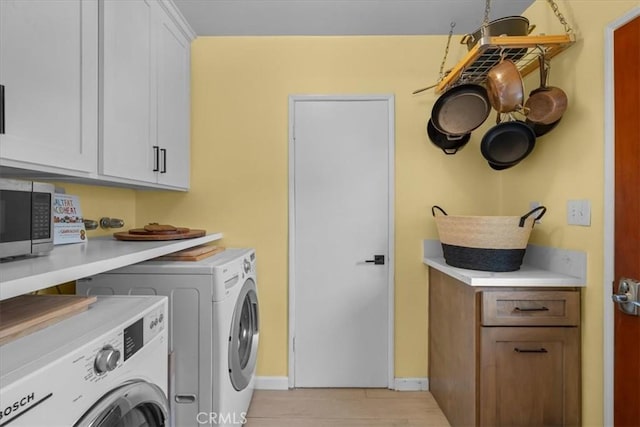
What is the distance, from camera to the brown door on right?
130cm

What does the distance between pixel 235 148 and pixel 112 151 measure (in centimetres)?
95

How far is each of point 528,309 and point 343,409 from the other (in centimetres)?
126

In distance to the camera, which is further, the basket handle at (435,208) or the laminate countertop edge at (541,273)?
the basket handle at (435,208)

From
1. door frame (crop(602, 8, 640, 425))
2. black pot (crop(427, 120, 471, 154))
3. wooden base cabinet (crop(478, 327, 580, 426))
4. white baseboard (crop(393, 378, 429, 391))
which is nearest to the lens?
door frame (crop(602, 8, 640, 425))

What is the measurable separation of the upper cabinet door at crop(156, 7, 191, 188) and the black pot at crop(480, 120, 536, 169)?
73.5 inches

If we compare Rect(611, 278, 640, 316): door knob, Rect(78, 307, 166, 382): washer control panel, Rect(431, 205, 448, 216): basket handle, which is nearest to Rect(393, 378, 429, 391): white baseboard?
Rect(431, 205, 448, 216): basket handle

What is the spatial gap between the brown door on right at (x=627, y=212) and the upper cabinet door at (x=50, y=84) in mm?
2168

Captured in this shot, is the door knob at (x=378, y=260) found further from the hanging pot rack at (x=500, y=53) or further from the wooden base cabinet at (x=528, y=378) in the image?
the hanging pot rack at (x=500, y=53)

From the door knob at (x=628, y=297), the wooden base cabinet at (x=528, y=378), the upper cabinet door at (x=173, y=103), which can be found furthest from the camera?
the upper cabinet door at (x=173, y=103)

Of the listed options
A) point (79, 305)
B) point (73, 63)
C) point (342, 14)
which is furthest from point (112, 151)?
point (342, 14)

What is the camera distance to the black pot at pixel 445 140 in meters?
2.16

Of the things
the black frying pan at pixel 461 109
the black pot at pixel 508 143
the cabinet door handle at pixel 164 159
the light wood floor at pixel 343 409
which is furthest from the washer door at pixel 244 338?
the black pot at pixel 508 143

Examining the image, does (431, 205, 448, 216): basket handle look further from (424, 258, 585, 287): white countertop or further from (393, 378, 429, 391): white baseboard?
(393, 378, 429, 391): white baseboard

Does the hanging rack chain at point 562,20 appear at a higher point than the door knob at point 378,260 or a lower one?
higher
